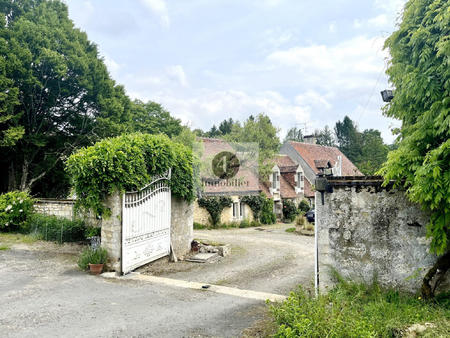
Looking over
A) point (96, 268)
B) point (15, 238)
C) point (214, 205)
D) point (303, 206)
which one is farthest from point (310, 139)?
point (96, 268)

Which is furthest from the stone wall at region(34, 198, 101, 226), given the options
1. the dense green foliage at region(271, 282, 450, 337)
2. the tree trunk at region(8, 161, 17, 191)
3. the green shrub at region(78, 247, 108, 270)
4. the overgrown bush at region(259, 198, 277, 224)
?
the overgrown bush at region(259, 198, 277, 224)

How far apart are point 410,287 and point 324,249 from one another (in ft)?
5.35

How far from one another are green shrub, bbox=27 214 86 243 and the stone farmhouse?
10.8 metres

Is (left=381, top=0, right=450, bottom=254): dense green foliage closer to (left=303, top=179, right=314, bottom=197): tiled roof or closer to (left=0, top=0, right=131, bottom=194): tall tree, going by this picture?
(left=0, top=0, right=131, bottom=194): tall tree

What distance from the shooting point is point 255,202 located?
26.4 metres

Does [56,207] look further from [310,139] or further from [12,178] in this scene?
[310,139]

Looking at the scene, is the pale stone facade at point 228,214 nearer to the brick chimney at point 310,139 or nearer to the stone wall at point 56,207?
the stone wall at point 56,207

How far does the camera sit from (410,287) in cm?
623

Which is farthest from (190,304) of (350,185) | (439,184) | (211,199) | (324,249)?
(211,199)

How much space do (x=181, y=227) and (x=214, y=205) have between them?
11530 mm

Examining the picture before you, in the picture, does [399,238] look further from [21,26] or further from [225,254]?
[21,26]

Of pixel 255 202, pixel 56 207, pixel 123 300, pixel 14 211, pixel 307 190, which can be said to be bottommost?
pixel 123 300

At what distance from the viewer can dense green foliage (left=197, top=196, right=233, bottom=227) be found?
918 inches

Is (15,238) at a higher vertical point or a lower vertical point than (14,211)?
lower
